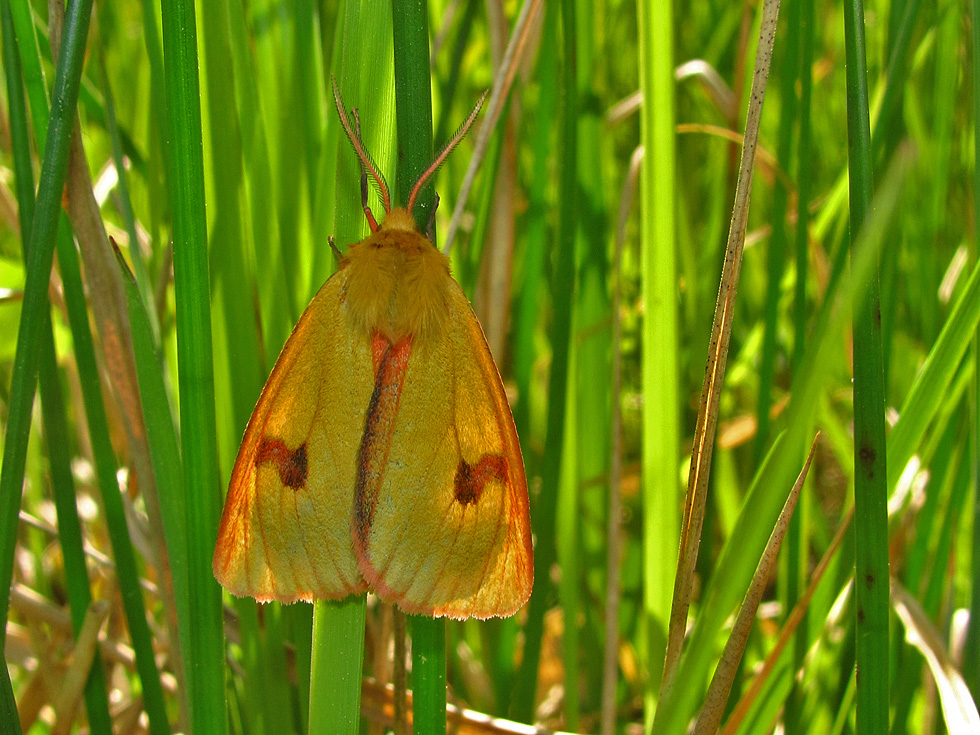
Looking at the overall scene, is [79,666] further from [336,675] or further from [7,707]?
[336,675]

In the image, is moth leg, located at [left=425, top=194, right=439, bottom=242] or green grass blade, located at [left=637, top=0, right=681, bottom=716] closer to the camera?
moth leg, located at [left=425, top=194, right=439, bottom=242]

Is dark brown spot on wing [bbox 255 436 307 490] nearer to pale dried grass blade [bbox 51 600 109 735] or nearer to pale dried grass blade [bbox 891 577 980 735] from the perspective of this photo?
pale dried grass blade [bbox 51 600 109 735]

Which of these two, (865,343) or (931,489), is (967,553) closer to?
(931,489)

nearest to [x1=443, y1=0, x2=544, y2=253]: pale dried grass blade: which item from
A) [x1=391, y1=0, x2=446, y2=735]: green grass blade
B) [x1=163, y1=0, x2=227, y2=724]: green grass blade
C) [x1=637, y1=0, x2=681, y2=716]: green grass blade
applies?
[x1=637, y1=0, x2=681, y2=716]: green grass blade

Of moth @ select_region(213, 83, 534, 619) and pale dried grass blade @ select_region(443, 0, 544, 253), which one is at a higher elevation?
pale dried grass blade @ select_region(443, 0, 544, 253)

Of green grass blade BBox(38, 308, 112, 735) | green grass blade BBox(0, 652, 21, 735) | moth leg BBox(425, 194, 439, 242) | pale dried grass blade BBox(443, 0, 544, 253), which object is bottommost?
green grass blade BBox(0, 652, 21, 735)

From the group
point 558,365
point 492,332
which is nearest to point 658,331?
point 558,365

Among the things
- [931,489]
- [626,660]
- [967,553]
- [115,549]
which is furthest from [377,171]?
[967,553]
